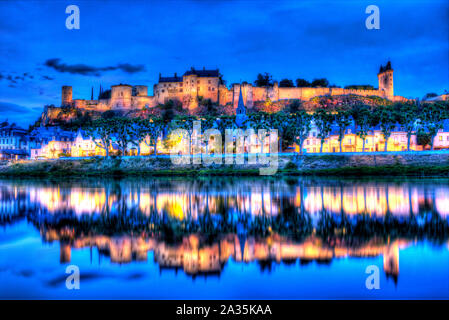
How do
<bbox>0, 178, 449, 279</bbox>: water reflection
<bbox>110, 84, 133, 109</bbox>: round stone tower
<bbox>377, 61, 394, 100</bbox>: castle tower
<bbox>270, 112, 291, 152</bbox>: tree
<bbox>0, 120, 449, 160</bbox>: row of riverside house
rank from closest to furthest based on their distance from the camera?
1. <bbox>0, 178, 449, 279</bbox>: water reflection
2. <bbox>270, 112, 291, 152</bbox>: tree
3. <bbox>0, 120, 449, 160</bbox>: row of riverside house
4. <bbox>110, 84, 133, 109</bbox>: round stone tower
5. <bbox>377, 61, 394, 100</bbox>: castle tower

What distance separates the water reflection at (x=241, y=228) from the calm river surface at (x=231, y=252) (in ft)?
0.13

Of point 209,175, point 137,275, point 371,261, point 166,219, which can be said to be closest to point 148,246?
point 137,275

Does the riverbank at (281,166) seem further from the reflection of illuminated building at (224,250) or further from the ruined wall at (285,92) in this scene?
the ruined wall at (285,92)

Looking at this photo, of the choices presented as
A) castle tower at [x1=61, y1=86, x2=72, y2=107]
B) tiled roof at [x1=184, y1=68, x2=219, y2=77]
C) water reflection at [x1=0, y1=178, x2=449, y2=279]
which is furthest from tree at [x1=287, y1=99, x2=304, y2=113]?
water reflection at [x1=0, y1=178, x2=449, y2=279]

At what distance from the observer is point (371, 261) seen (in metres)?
9.84

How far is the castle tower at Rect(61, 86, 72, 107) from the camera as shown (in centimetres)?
12875

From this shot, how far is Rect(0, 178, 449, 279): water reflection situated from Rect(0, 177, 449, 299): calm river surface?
0.04m

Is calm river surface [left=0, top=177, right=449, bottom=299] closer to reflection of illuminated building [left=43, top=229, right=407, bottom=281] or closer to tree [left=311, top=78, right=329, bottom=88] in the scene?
reflection of illuminated building [left=43, top=229, right=407, bottom=281]

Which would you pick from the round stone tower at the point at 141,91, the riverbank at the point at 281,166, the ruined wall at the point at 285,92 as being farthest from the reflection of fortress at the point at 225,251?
the round stone tower at the point at 141,91

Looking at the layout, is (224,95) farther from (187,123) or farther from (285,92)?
(187,123)

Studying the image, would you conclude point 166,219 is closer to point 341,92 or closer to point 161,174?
point 161,174

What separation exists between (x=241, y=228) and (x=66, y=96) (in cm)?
12815

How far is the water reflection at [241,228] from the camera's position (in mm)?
10688

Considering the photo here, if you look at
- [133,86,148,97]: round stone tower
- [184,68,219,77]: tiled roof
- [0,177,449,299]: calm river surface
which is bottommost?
[0,177,449,299]: calm river surface
